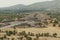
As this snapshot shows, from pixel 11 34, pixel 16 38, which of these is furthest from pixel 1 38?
pixel 11 34

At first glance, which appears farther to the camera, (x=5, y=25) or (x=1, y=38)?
(x=5, y=25)

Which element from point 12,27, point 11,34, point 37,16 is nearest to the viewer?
point 11,34

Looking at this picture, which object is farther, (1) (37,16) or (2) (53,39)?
(1) (37,16)

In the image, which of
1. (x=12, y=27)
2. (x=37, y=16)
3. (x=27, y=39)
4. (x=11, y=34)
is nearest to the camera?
(x=27, y=39)

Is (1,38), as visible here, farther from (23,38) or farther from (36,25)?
(36,25)

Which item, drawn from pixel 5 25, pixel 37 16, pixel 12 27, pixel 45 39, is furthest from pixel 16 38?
pixel 37 16

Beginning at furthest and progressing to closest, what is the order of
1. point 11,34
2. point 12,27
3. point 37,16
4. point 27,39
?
point 37,16, point 12,27, point 11,34, point 27,39

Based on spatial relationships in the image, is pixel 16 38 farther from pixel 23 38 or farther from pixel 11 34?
pixel 11 34

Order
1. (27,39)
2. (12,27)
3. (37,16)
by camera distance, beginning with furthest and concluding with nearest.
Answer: (37,16) → (12,27) → (27,39)

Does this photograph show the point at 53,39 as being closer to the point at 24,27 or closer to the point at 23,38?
the point at 23,38
